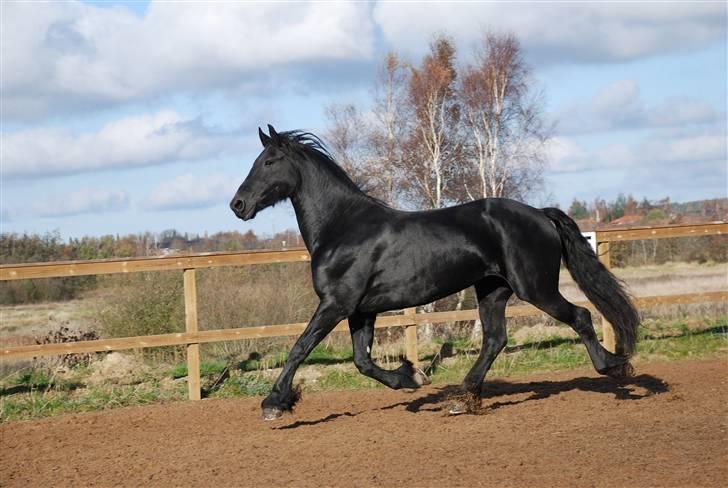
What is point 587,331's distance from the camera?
6.94 meters

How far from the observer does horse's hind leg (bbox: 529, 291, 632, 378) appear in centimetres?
689

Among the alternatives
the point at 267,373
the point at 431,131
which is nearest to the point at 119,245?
the point at 431,131

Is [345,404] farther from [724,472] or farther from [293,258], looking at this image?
[724,472]

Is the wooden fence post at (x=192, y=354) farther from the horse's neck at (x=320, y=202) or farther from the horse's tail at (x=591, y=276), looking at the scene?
the horse's tail at (x=591, y=276)

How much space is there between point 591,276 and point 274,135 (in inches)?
119

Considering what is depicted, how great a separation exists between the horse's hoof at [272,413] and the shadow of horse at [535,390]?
157 mm

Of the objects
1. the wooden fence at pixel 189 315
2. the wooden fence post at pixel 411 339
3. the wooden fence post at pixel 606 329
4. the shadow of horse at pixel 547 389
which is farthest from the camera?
the wooden fence post at pixel 606 329

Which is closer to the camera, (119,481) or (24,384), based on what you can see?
(119,481)

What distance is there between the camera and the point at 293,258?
355 inches

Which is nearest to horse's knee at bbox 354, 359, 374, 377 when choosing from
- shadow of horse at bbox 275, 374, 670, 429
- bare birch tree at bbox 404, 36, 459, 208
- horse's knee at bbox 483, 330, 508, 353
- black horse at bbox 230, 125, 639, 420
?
black horse at bbox 230, 125, 639, 420

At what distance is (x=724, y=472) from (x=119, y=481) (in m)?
3.65

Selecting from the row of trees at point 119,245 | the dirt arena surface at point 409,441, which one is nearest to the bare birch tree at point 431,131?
the row of trees at point 119,245

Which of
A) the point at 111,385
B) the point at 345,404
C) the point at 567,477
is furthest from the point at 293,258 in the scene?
the point at 567,477

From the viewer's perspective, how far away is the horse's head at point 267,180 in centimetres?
669
